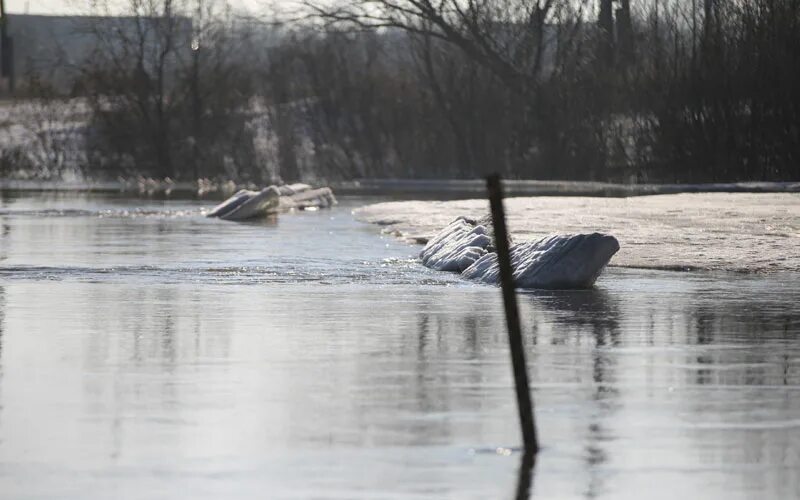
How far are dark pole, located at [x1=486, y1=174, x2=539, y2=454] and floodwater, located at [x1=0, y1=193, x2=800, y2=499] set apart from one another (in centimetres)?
13

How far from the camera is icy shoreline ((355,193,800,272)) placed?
19.3 meters

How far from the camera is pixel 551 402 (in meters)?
8.95

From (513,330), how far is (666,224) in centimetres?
1763

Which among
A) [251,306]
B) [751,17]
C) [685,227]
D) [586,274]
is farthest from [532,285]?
[751,17]

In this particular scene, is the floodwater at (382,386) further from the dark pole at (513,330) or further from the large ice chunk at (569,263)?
the large ice chunk at (569,263)

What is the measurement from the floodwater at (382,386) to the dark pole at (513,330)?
0.13m

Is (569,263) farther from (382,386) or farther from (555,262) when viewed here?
(382,386)

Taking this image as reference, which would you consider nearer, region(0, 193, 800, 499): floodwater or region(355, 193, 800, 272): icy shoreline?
region(0, 193, 800, 499): floodwater

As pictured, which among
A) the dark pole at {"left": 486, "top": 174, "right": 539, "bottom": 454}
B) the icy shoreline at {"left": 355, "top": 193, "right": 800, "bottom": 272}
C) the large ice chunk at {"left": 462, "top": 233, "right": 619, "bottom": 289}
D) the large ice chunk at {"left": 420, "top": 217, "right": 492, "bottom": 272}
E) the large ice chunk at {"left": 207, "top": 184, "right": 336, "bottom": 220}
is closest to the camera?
Result: the dark pole at {"left": 486, "top": 174, "right": 539, "bottom": 454}

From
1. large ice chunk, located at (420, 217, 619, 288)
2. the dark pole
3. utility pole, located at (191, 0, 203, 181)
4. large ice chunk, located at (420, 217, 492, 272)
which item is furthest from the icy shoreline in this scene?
utility pole, located at (191, 0, 203, 181)

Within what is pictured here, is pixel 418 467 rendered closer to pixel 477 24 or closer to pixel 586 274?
pixel 586 274

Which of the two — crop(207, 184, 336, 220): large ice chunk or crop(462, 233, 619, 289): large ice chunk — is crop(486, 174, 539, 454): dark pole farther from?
crop(207, 184, 336, 220): large ice chunk

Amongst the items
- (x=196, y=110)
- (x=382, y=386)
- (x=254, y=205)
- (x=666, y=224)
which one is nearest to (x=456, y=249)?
(x=666, y=224)

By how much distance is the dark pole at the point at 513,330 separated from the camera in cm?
766
